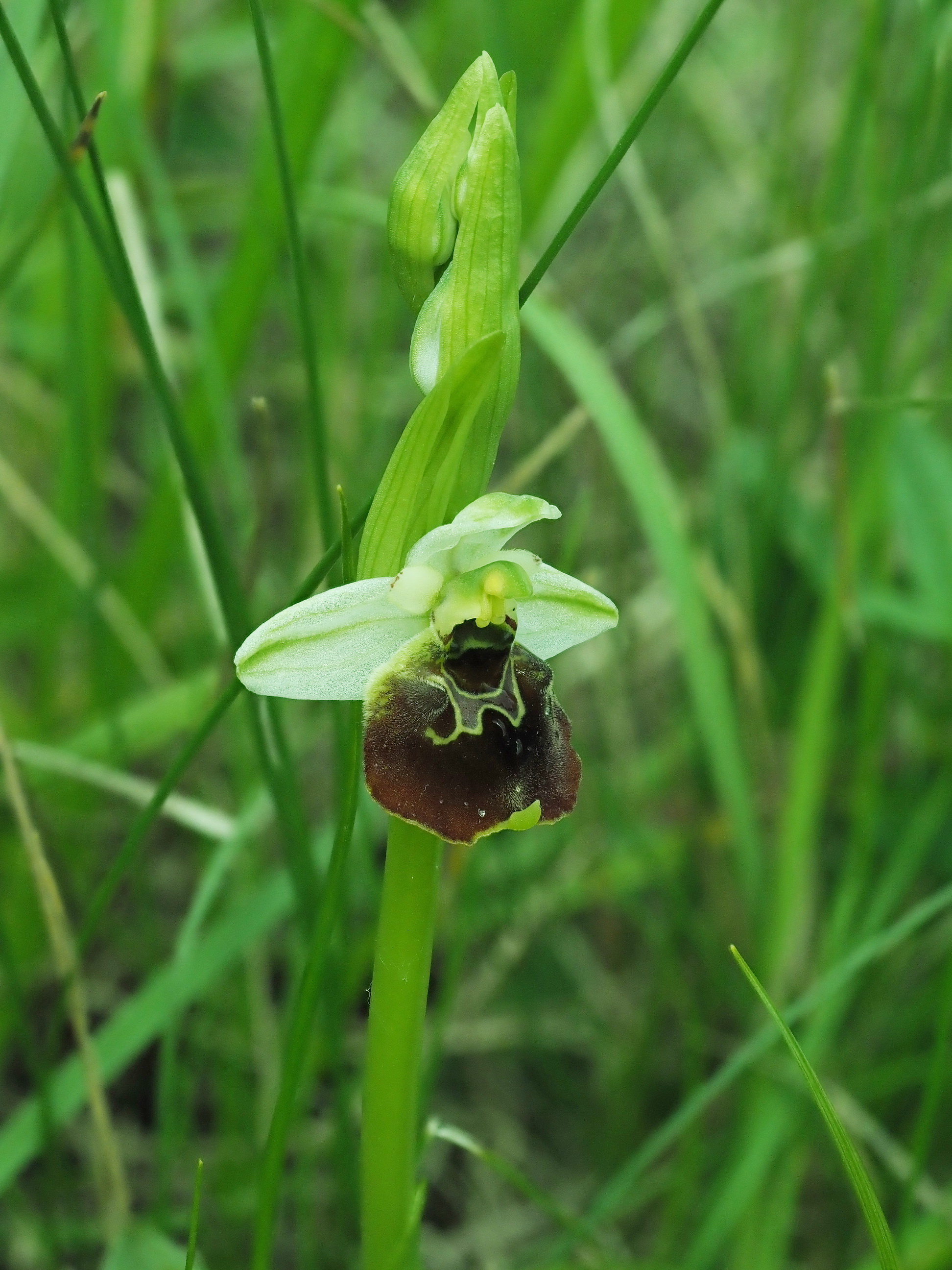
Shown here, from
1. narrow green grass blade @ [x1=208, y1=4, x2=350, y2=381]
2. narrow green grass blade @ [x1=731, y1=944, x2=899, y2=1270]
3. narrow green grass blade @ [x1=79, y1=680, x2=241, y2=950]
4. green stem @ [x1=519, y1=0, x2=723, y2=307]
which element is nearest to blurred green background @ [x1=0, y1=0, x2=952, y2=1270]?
narrow green grass blade @ [x1=208, y1=4, x2=350, y2=381]

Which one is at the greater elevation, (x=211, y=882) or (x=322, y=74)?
(x=322, y=74)

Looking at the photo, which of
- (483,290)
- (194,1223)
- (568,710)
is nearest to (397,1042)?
(194,1223)

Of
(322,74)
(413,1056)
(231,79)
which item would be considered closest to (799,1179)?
(413,1056)

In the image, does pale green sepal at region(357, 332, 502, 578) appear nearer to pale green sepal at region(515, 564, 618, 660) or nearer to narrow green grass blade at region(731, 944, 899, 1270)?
pale green sepal at region(515, 564, 618, 660)

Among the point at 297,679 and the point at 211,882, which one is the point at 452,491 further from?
the point at 211,882

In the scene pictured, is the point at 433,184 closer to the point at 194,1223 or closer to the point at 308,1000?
the point at 308,1000

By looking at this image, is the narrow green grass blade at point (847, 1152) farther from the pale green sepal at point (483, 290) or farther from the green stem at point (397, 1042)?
the pale green sepal at point (483, 290)
